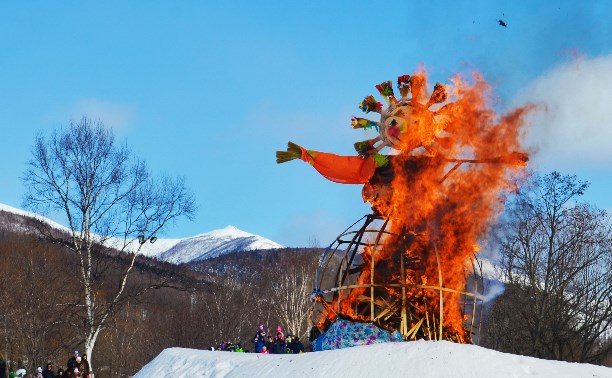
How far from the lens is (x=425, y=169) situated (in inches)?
422

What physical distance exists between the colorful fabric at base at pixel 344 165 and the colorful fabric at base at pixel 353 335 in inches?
87.8

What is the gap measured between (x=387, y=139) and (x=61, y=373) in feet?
36.9

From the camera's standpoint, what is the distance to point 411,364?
8422 millimetres

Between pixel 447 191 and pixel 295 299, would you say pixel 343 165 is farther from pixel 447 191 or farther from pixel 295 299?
pixel 295 299

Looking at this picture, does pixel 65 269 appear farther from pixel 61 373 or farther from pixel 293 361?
pixel 293 361

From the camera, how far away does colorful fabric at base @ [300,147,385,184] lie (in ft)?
36.1

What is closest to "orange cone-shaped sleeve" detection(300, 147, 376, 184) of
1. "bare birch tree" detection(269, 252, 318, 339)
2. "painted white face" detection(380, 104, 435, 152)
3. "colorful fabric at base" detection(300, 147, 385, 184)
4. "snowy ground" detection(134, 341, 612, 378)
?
"colorful fabric at base" detection(300, 147, 385, 184)

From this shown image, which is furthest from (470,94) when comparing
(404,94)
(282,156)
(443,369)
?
(443,369)

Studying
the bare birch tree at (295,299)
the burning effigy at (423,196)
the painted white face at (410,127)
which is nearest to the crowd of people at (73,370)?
the burning effigy at (423,196)

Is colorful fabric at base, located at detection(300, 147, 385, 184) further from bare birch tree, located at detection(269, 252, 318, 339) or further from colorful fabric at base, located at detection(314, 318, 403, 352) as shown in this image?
bare birch tree, located at detection(269, 252, 318, 339)

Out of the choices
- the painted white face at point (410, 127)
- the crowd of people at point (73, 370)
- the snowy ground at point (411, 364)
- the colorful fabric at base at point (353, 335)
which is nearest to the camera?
the snowy ground at point (411, 364)

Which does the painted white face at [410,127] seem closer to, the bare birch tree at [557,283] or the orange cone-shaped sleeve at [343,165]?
the orange cone-shaped sleeve at [343,165]

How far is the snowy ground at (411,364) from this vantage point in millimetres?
8266

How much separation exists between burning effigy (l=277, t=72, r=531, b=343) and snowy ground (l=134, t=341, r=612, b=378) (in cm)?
128
